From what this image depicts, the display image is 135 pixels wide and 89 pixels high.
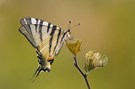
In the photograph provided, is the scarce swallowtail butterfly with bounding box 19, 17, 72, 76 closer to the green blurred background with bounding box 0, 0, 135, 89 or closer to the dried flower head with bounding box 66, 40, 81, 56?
the dried flower head with bounding box 66, 40, 81, 56

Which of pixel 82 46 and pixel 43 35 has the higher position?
A: pixel 43 35

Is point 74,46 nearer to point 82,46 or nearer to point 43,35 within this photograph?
point 43,35

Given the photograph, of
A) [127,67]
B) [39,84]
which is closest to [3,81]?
[39,84]

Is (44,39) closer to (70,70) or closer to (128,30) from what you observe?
(70,70)

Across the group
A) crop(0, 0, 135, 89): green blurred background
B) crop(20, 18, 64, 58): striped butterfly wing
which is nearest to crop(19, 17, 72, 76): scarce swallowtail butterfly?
crop(20, 18, 64, 58): striped butterfly wing

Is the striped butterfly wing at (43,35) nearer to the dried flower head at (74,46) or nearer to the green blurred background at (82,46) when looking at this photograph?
the dried flower head at (74,46)

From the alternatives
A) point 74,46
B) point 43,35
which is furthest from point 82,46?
point 74,46
